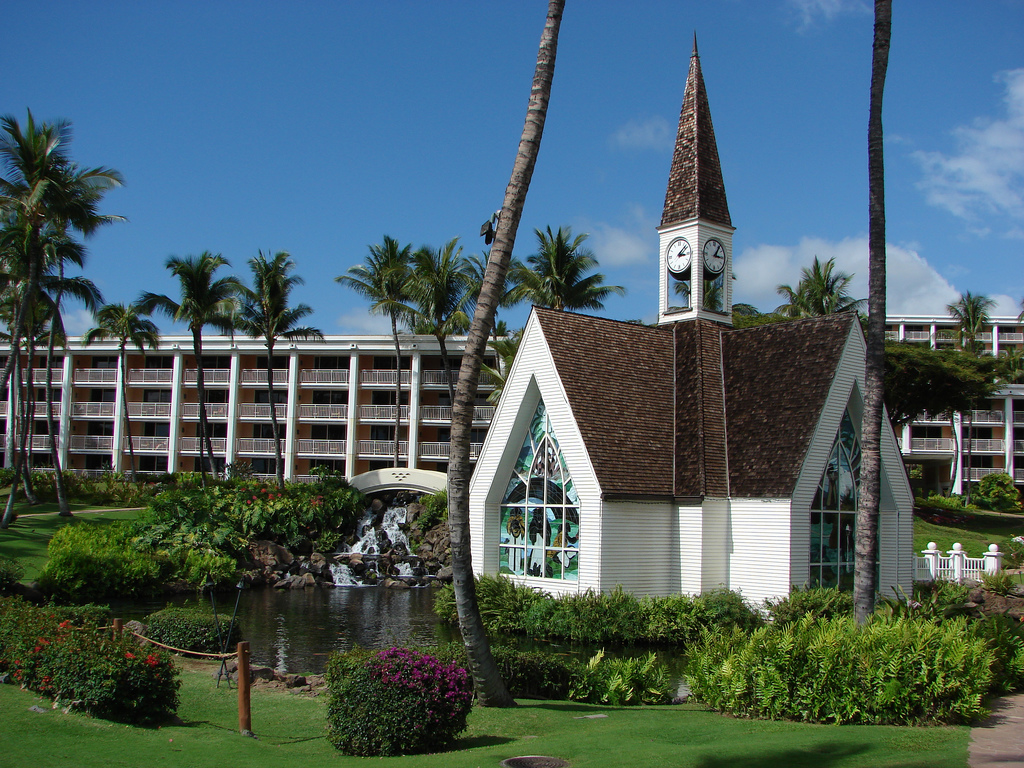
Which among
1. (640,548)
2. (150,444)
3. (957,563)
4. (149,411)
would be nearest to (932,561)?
(957,563)

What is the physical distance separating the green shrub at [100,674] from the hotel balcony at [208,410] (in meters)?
48.8

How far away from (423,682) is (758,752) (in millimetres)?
3938

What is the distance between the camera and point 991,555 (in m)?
28.6

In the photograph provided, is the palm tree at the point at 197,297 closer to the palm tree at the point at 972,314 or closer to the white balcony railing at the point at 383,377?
the white balcony railing at the point at 383,377

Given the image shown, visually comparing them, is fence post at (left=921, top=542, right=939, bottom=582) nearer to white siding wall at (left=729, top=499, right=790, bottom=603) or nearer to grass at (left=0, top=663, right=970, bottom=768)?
white siding wall at (left=729, top=499, right=790, bottom=603)

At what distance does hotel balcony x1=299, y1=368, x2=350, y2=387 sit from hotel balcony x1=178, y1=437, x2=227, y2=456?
801cm

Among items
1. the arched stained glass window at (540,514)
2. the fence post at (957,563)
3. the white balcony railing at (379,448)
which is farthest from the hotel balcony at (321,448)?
the fence post at (957,563)

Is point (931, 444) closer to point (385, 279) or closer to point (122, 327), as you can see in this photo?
point (385, 279)

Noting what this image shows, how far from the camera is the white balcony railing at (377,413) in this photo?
5756cm

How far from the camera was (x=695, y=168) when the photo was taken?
28.1 metres

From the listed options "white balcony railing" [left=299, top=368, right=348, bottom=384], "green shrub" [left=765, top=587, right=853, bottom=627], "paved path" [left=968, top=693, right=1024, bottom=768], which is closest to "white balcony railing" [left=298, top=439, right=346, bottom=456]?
"white balcony railing" [left=299, top=368, right=348, bottom=384]

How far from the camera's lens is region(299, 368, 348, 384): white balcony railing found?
5862 cm

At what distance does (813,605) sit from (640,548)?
453 cm

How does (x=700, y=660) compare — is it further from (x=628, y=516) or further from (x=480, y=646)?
(x=628, y=516)
